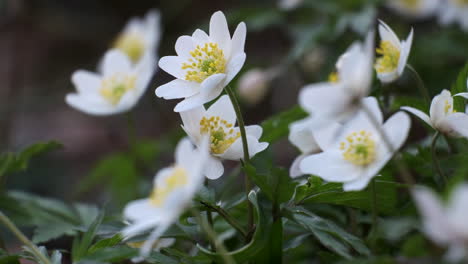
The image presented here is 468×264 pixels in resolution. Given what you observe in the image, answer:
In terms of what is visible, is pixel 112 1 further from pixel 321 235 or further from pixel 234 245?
pixel 321 235

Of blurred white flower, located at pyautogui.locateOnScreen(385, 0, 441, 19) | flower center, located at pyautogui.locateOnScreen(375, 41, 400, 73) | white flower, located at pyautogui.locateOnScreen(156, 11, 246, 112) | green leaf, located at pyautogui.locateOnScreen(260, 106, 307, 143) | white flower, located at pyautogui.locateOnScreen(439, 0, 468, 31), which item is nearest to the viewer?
white flower, located at pyautogui.locateOnScreen(156, 11, 246, 112)

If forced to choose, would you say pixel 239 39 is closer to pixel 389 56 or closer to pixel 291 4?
pixel 389 56

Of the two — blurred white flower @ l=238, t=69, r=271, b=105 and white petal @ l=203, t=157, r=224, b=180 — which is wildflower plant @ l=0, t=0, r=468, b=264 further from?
blurred white flower @ l=238, t=69, r=271, b=105

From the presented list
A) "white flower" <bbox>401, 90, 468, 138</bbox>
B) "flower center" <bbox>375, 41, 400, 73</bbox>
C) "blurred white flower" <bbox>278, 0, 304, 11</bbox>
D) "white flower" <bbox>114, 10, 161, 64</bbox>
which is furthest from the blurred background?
"white flower" <bbox>401, 90, 468, 138</bbox>

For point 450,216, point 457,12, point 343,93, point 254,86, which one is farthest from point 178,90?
point 457,12

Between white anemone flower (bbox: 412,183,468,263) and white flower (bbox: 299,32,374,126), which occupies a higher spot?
white flower (bbox: 299,32,374,126)

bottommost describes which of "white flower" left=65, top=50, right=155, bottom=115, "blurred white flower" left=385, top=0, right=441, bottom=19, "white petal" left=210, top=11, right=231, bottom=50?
"white petal" left=210, top=11, right=231, bottom=50

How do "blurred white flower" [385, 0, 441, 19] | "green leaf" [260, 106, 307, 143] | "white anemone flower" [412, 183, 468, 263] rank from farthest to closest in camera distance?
"blurred white flower" [385, 0, 441, 19]
"green leaf" [260, 106, 307, 143]
"white anemone flower" [412, 183, 468, 263]
